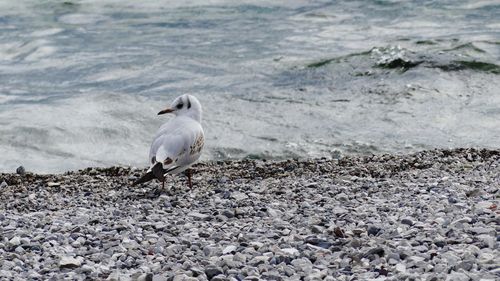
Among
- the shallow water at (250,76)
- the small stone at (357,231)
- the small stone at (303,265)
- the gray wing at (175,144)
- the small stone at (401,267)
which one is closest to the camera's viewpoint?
the small stone at (401,267)

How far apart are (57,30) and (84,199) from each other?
51.2 feet

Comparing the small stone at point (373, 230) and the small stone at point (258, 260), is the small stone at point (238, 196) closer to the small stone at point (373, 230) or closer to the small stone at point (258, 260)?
the small stone at point (373, 230)

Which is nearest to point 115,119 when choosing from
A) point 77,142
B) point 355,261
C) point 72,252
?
point 77,142

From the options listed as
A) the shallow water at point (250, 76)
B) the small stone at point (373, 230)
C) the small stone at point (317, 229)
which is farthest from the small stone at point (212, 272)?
the shallow water at point (250, 76)

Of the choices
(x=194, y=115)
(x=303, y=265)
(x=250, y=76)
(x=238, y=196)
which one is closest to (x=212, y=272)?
(x=303, y=265)

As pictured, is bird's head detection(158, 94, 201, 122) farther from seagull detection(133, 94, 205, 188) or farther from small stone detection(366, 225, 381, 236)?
small stone detection(366, 225, 381, 236)

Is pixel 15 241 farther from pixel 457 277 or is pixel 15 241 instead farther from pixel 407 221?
pixel 457 277

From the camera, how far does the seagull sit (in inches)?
344

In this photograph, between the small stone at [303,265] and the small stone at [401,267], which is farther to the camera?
the small stone at [303,265]

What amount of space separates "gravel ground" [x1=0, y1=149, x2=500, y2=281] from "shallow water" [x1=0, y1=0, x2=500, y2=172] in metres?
2.99

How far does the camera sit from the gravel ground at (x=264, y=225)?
5605 mm

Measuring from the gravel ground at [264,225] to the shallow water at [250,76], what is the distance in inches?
118

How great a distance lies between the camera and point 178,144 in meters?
8.96

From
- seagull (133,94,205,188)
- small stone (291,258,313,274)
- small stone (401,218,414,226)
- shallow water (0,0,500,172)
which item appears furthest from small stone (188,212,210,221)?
shallow water (0,0,500,172)
